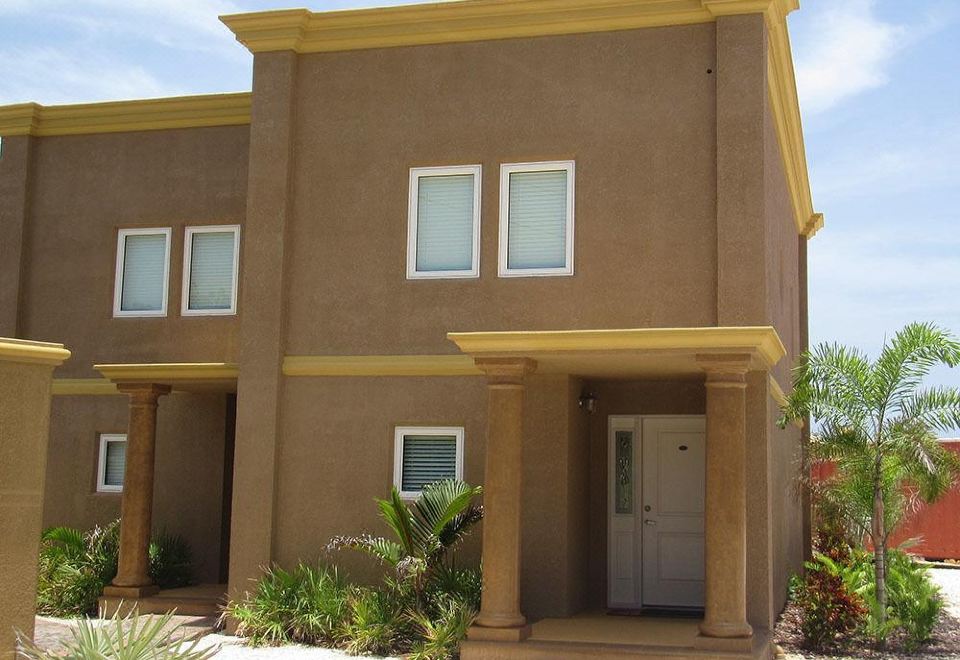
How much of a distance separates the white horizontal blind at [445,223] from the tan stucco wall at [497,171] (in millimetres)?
222

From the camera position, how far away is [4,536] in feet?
28.6

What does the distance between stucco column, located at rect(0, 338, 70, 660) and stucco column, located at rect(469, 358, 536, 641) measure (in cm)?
430

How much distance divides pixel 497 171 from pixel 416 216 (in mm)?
1110

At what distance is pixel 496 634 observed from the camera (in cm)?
1129

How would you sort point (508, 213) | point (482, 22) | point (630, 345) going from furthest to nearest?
point (482, 22) < point (508, 213) < point (630, 345)

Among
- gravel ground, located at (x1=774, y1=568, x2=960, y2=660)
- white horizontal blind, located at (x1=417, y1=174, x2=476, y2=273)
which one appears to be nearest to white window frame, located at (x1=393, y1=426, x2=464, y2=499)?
white horizontal blind, located at (x1=417, y1=174, x2=476, y2=273)

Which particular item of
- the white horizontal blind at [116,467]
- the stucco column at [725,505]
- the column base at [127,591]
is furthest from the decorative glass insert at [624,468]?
the white horizontal blind at [116,467]

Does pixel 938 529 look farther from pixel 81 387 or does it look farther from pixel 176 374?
pixel 81 387

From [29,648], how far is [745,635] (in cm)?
630

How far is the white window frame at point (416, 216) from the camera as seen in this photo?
13477mm

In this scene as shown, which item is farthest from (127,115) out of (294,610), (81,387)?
(294,610)

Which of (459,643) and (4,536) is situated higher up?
(4,536)

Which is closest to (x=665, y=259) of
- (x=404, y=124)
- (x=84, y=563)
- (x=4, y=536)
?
(x=404, y=124)

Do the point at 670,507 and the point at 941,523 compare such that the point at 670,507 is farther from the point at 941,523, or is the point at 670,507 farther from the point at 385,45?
the point at 941,523
